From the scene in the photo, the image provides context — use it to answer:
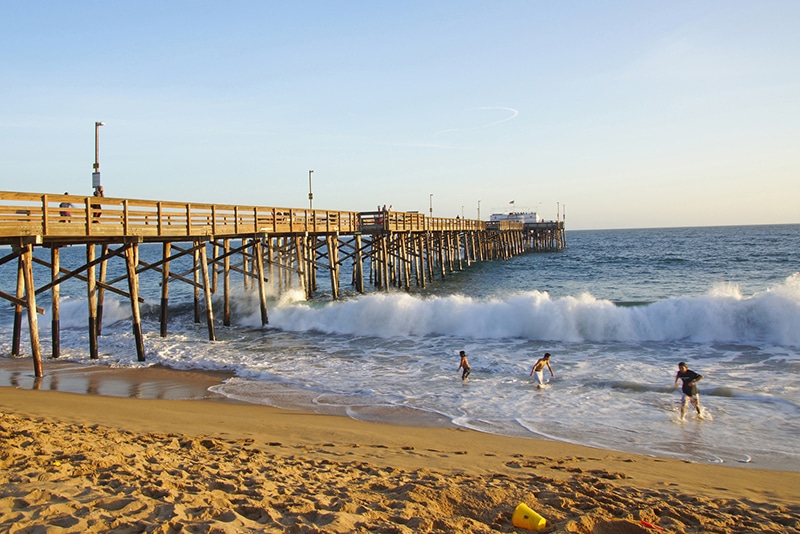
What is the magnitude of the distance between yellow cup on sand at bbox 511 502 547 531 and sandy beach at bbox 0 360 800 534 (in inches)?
3.0

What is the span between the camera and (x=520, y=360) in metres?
15.1

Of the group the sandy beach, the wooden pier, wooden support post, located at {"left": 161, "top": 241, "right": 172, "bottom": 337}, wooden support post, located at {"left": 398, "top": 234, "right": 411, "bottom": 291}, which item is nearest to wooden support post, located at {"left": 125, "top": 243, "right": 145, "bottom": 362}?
the wooden pier

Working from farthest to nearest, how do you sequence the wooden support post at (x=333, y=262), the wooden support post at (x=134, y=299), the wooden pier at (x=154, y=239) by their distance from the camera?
1. the wooden support post at (x=333, y=262)
2. the wooden support post at (x=134, y=299)
3. the wooden pier at (x=154, y=239)

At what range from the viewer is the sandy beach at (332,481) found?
15.9ft

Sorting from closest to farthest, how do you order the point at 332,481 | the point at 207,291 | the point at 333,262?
the point at 332,481, the point at 207,291, the point at 333,262

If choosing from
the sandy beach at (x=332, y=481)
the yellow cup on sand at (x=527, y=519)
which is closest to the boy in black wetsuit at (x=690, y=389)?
the sandy beach at (x=332, y=481)

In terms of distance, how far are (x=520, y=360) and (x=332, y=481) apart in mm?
9866

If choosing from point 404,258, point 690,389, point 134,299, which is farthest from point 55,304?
point 404,258

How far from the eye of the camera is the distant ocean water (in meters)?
9.54

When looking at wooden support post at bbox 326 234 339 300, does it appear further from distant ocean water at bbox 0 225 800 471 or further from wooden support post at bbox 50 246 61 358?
wooden support post at bbox 50 246 61 358

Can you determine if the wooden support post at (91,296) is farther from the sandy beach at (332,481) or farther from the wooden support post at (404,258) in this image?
the wooden support post at (404,258)

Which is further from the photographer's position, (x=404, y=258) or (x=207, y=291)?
(x=404, y=258)

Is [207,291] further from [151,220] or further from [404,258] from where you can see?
[404,258]

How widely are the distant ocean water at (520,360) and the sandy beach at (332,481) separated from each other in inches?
45.9
